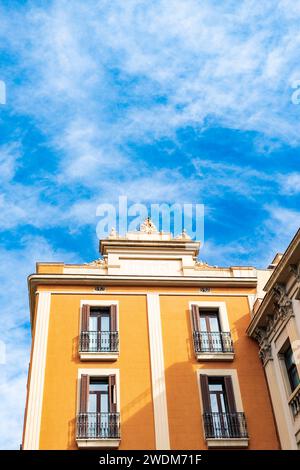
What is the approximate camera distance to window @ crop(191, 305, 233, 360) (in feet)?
82.7

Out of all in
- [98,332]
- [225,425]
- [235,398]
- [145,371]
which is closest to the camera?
[225,425]

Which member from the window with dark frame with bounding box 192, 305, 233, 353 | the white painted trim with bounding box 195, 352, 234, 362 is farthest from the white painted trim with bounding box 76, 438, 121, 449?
the window with dark frame with bounding box 192, 305, 233, 353

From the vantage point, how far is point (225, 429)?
22.9 meters

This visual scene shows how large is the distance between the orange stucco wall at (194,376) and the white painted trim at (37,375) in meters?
4.64

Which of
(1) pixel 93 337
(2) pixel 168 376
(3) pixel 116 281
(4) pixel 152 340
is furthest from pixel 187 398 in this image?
(3) pixel 116 281

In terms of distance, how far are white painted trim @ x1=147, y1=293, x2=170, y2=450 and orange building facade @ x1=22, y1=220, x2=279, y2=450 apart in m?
0.04

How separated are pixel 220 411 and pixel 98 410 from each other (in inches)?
176

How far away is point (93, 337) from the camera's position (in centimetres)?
2512

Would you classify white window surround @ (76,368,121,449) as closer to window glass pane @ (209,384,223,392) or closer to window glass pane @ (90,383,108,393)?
window glass pane @ (90,383,108,393)

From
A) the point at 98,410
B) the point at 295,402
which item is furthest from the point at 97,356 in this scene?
the point at 295,402

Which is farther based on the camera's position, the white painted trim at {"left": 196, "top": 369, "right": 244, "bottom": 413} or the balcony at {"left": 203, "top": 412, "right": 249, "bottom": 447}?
the white painted trim at {"left": 196, "top": 369, "right": 244, "bottom": 413}

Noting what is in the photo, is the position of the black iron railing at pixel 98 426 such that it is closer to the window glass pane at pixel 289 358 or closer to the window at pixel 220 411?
the window at pixel 220 411

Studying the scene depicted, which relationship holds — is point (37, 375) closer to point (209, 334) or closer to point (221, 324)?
point (209, 334)
